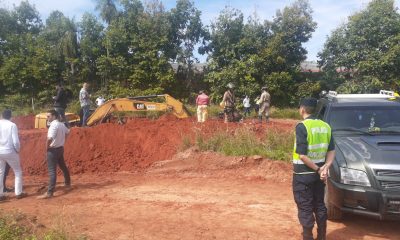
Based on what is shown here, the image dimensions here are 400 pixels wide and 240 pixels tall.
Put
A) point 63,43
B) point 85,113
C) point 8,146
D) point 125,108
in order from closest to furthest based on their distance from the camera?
point 8,146 < point 85,113 < point 125,108 < point 63,43

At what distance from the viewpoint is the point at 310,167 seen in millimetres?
4969

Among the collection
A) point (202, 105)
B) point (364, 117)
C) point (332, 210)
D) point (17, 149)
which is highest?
point (202, 105)

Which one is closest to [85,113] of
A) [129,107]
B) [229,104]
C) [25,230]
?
[129,107]

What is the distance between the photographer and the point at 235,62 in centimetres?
2870

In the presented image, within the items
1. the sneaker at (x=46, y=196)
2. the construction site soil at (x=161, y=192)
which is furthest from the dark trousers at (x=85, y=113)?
the sneaker at (x=46, y=196)

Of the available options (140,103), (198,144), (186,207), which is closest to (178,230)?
(186,207)

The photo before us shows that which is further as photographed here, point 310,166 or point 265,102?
point 265,102

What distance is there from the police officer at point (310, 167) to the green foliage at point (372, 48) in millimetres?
22993

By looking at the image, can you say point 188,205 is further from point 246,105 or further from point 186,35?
point 186,35

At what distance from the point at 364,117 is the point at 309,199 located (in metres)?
2.56

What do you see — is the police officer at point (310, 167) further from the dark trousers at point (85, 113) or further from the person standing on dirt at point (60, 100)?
the dark trousers at point (85, 113)

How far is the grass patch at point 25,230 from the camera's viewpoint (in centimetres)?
519

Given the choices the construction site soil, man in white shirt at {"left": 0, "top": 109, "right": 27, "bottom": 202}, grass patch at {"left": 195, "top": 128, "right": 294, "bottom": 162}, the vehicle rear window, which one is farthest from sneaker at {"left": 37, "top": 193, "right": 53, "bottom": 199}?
the vehicle rear window

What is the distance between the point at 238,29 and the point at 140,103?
16437mm
